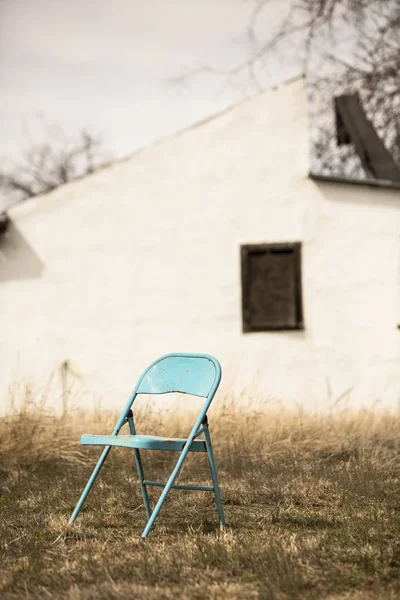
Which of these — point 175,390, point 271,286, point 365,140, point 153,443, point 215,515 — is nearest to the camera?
point 153,443

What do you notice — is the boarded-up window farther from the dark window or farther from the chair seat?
the chair seat

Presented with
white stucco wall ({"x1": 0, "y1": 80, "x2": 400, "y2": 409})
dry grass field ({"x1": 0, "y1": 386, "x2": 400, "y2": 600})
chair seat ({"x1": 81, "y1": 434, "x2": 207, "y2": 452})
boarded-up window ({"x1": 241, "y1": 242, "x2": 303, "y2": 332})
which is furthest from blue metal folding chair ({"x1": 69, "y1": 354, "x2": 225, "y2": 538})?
boarded-up window ({"x1": 241, "y1": 242, "x2": 303, "y2": 332})

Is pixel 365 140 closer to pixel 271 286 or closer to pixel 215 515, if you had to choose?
pixel 271 286

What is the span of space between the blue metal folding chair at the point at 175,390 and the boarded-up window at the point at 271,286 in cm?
651

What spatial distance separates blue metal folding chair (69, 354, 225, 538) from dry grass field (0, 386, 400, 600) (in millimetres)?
255

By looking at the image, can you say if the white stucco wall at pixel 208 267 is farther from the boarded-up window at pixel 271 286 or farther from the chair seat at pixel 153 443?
the chair seat at pixel 153 443

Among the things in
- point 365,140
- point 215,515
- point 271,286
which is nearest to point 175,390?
point 215,515

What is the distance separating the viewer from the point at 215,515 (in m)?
5.08

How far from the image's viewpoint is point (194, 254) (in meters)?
11.7

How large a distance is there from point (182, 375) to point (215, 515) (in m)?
0.97

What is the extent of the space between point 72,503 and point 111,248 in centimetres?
681

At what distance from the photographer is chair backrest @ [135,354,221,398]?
4652 mm

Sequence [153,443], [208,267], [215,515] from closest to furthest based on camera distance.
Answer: [153,443], [215,515], [208,267]

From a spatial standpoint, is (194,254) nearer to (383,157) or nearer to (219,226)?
(219,226)
